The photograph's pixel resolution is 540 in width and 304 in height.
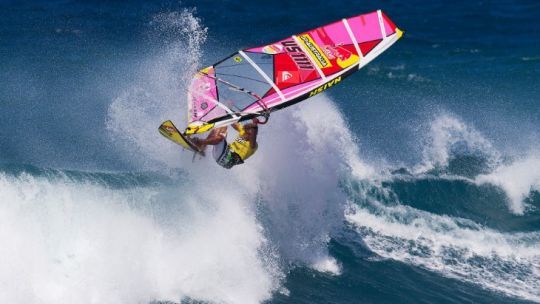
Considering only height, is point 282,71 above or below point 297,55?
below

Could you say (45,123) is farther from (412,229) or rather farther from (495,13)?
(495,13)

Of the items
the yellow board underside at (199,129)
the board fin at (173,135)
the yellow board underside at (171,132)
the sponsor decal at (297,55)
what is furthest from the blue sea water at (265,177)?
the yellow board underside at (199,129)

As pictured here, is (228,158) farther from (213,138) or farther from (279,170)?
(279,170)

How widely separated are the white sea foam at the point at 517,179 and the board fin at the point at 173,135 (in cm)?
969

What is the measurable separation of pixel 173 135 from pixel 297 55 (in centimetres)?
410

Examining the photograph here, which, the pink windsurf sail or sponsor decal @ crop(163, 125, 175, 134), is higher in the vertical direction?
the pink windsurf sail

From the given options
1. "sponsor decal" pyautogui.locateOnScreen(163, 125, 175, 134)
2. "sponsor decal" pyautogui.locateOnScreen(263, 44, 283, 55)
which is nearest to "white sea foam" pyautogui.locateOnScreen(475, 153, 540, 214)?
"sponsor decal" pyautogui.locateOnScreen(263, 44, 283, 55)

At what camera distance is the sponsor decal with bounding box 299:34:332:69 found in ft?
50.3

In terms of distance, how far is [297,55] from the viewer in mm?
15625

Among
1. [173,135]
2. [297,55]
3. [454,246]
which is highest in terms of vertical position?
[297,55]

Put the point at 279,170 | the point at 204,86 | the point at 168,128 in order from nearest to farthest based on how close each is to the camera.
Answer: the point at 168,128 → the point at 204,86 → the point at 279,170

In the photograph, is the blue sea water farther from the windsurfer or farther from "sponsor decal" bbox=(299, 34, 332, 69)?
the windsurfer

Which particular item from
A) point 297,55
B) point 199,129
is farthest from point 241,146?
point 297,55

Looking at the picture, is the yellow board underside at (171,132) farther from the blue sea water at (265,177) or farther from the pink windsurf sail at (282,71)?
the blue sea water at (265,177)
